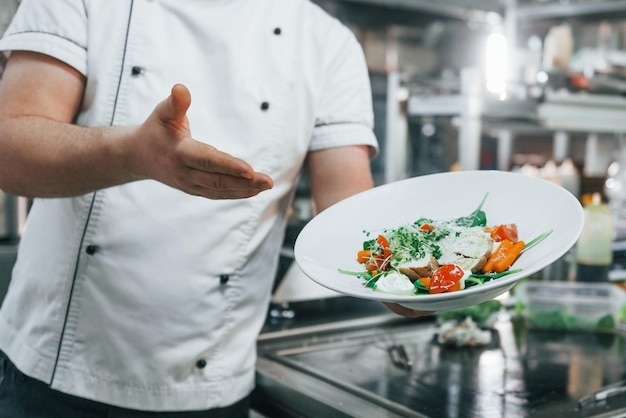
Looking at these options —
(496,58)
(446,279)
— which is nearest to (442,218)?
(446,279)

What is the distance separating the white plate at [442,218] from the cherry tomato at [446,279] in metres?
0.02

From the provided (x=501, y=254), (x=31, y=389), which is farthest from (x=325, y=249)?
(x=31, y=389)

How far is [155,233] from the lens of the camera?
1237 millimetres

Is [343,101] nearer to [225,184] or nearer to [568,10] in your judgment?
[225,184]

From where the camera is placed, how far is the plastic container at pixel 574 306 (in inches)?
71.5

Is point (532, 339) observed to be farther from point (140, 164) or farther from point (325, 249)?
point (140, 164)

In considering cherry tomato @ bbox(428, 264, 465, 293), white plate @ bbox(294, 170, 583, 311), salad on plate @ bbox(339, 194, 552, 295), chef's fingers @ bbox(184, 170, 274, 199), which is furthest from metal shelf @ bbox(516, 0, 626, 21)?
chef's fingers @ bbox(184, 170, 274, 199)

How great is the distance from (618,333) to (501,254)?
0.96 m

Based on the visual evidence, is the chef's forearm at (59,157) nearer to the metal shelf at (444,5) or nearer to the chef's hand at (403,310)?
the chef's hand at (403,310)

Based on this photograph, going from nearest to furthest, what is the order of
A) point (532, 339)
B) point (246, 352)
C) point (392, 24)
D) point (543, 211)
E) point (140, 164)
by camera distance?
point (140, 164) → point (543, 211) → point (246, 352) → point (532, 339) → point (392, 24)

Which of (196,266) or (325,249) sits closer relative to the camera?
(325,249)

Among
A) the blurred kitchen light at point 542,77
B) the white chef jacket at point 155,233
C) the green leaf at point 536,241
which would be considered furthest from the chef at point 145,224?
the blurred kitchen light at point 542,77

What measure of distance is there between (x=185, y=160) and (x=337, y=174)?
579 millimetres

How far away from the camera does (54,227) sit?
1.25 metres
